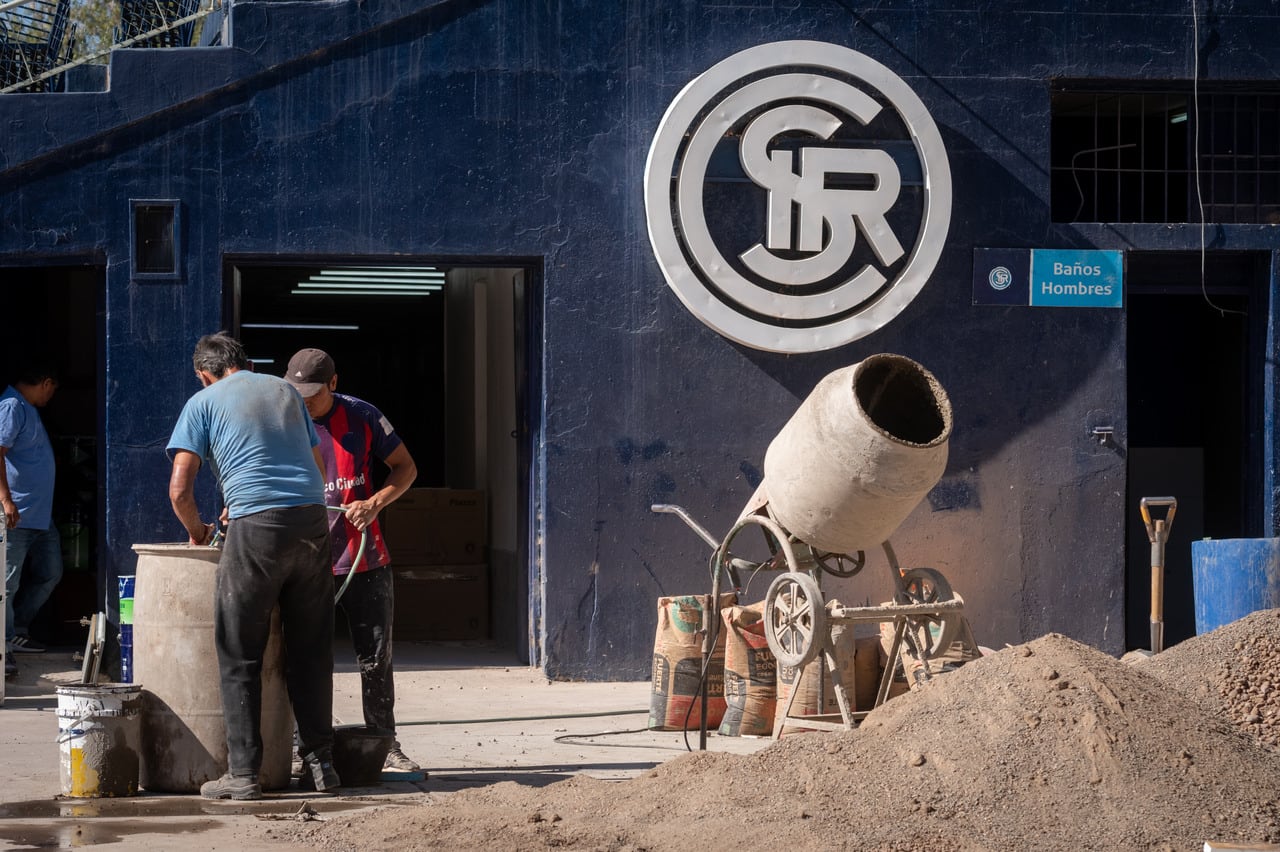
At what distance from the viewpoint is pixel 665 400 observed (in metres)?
10.9

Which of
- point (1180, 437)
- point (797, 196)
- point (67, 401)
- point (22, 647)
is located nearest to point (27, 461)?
point (22, 647)

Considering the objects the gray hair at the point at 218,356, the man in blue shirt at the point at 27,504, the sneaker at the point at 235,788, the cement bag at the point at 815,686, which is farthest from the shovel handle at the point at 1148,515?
the man in blue shirt at the point at 27,504

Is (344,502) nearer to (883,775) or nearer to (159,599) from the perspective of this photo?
(159,599)

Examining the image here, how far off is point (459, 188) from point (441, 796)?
494 cm

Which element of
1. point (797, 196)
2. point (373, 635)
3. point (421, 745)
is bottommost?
point (421, 745)

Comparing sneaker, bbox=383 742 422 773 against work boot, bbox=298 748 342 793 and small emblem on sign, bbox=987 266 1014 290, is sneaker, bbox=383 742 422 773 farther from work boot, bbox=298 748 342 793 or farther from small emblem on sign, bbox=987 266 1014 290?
small emblem on sign, bbox=987 266 1014 290

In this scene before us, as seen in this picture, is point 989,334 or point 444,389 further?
point 444,389

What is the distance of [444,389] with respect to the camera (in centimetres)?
1873

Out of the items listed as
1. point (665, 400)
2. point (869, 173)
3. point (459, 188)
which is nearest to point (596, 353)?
point (665, 400)

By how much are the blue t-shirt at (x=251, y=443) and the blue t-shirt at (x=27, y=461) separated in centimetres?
449

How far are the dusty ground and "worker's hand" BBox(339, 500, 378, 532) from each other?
151cm

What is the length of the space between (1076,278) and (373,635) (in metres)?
6.08

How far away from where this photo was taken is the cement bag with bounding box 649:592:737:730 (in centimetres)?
909

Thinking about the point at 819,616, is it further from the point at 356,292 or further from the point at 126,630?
the point at 356,292
